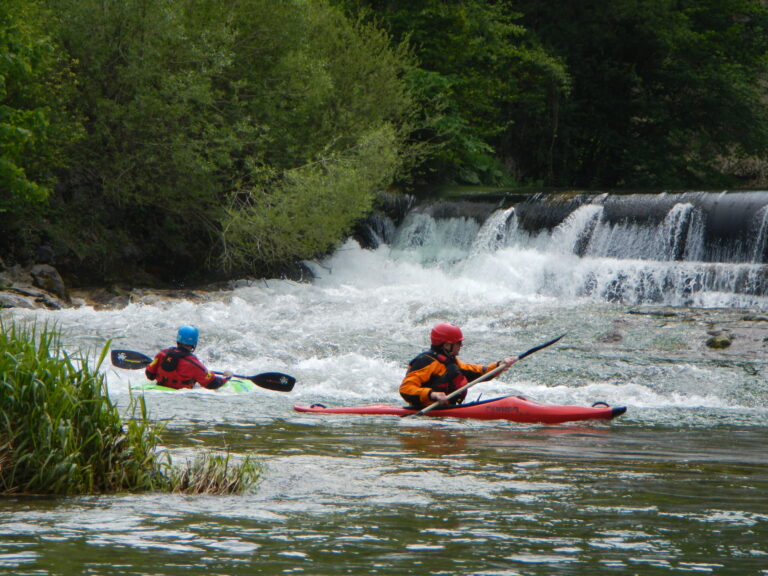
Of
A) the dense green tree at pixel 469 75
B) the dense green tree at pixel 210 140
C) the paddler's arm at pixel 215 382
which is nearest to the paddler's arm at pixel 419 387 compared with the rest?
the paddler's arm at pixel 215 382

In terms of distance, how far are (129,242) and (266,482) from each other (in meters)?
16.9

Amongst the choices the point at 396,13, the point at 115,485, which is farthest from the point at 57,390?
the point at 396,13

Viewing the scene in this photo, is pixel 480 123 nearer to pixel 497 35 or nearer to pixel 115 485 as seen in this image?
pixel 497 35

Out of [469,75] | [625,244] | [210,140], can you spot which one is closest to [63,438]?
[210,140]

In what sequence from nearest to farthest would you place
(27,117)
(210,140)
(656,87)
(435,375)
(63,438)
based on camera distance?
(63,438), (435,375), (27,117), (210,140), (656,87)

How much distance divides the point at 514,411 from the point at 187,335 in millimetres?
3209

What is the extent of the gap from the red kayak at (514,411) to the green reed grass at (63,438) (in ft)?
13.0

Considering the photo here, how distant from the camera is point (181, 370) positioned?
1009cm

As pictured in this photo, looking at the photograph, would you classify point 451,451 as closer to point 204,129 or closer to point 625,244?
point 625,244

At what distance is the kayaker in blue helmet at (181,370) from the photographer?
396 inches

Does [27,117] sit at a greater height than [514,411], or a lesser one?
greater

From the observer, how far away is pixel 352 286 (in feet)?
72.8

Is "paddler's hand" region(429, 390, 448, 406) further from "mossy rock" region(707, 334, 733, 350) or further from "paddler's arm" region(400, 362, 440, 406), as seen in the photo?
"mossy rock" region(707, 334, 733, 350)

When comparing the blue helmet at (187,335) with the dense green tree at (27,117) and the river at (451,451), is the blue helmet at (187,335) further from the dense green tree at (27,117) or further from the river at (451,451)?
the dense green tree at (27,117)
